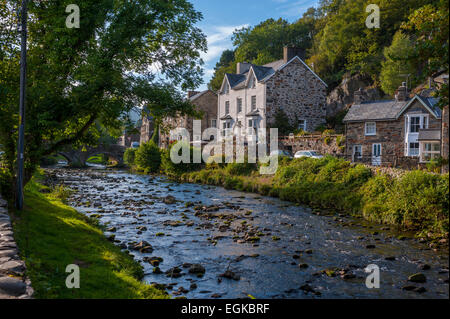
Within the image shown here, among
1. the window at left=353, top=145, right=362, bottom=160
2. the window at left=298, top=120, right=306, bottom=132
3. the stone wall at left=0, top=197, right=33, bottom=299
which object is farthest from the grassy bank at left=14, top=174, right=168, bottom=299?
the window at left=298, top=120, right=306, bottom=132

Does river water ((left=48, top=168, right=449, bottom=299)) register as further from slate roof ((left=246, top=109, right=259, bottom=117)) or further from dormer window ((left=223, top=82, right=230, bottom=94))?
dormer window ((left=223, top=82, right=230, bottom=94))

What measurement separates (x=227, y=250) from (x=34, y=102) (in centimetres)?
853

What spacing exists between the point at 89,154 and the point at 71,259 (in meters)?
63.1

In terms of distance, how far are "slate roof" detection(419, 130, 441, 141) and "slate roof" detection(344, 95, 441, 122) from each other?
2.05 meters

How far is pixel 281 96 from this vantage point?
146 feet

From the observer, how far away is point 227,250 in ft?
43.0

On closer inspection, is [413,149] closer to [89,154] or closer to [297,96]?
[297,96]

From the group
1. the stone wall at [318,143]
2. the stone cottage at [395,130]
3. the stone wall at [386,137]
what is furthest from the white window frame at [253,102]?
the stone wall at [386,137]

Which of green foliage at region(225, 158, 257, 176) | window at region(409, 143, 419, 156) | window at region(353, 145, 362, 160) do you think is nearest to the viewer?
window at region(409, 143, 419, 156)

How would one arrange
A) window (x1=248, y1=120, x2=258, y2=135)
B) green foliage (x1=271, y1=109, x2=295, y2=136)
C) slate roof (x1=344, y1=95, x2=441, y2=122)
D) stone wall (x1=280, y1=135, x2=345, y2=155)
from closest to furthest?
slate roof (x1=344, y1=95, x2=441, y2=122) < stone wall (x1=280, y1=135, x2=345, y2=155) < green foliage (x1=271, y1=109, x2=295, y2=136) < window (x1=248, y1=120, x2=258, y2=135)

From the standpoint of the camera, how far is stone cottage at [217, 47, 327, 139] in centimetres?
4406

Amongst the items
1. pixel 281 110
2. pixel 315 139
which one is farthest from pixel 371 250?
pixel 281 110

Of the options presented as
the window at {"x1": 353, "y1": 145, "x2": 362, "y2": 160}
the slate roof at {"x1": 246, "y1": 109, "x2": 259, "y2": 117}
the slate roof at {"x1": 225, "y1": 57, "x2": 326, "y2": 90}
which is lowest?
the window at {"x1": 353, "y1": 145, "x2": 362, "y2": 160}

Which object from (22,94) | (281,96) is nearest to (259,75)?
(281,96)
